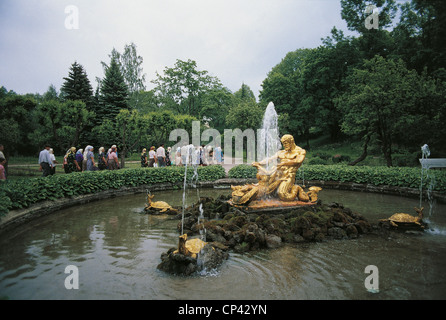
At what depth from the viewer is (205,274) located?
179 inches

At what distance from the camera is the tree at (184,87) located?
32.0 metres

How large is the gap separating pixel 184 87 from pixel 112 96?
8.39 m

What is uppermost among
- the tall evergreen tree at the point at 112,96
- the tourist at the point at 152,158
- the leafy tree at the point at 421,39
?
the leafy tree at the point at 421,39

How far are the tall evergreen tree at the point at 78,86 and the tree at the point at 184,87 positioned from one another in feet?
25.7

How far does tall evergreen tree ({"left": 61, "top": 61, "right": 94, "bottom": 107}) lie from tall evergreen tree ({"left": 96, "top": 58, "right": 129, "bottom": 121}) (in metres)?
1.49

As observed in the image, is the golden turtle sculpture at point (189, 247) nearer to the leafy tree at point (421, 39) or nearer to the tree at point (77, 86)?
the leafy tree at point (421, 39)

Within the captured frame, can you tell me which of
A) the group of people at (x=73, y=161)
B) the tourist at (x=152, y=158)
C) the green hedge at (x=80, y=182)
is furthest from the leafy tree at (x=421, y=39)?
the group of people at (x=73, y=161)

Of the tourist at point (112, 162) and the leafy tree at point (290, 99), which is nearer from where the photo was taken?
the tourist at point (112, 162)

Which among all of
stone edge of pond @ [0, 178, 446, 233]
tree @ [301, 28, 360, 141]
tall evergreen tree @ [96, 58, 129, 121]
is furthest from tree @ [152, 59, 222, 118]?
stone edge of pond @ [0, 178, 446, 233]

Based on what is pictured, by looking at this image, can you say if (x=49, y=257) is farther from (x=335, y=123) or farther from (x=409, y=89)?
(x=335, y=123)

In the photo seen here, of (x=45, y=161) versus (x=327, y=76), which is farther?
(x=327, y=76)

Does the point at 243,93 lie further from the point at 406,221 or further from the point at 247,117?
the point at 406,221

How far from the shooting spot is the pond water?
3932 mm

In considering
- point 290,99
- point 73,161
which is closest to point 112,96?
point 73,161
